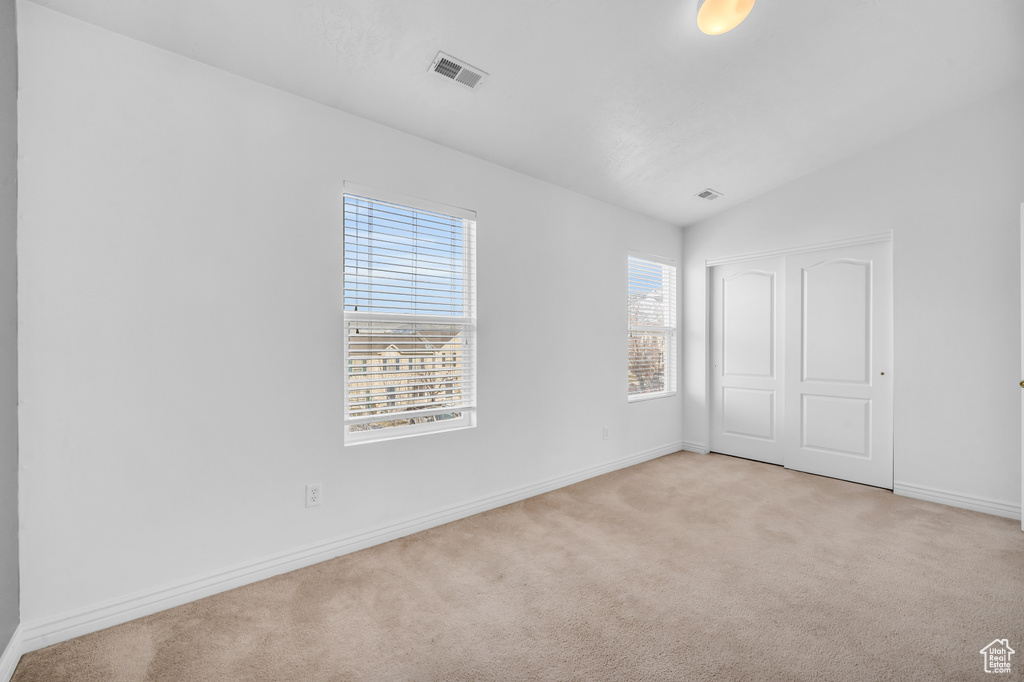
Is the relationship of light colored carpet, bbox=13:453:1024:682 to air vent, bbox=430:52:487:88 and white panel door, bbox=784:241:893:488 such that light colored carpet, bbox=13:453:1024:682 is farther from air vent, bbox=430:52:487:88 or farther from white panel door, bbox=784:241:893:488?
air vent, bbox=430:52:487:88

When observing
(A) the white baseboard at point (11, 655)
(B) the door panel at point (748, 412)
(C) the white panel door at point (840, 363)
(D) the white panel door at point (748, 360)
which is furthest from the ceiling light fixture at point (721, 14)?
(A) the white baseboard at point (11, 655)

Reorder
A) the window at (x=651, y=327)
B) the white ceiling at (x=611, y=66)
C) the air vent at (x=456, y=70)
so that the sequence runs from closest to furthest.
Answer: the white ceiling at (x=611, y=66) < the air vent at (x=456, y=70) < the window at (x=651, y=327)

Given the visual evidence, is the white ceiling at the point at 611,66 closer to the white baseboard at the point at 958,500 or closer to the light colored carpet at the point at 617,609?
the light colored carpet at the point at 617,609

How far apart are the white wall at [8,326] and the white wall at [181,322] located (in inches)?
1.9

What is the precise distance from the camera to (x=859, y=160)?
→ 373 cm

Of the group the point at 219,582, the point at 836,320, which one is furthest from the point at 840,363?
the point at 219,582

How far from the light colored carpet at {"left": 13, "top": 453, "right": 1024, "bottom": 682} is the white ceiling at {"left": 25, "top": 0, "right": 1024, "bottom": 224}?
250 centimetres

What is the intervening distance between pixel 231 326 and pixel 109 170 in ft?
2.57

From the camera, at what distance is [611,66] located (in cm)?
245

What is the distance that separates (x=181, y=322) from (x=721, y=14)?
2800 mm

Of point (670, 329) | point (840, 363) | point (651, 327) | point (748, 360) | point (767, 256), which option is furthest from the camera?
point (670, 329)

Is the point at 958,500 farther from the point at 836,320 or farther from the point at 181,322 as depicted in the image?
the point at 181,322

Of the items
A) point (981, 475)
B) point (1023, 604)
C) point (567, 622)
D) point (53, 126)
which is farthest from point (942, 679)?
point (53, 126)

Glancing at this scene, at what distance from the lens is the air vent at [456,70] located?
2.26 metres
